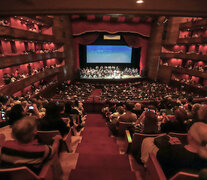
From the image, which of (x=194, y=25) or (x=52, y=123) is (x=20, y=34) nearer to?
(x=52, y=123)

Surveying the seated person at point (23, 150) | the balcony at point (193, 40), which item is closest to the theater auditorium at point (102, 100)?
the seated person at point (23, 150)

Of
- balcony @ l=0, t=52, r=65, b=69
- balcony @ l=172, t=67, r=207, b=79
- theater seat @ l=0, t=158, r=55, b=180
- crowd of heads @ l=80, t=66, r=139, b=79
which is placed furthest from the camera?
crowd of heads @ l=80, t=66, r=139, b=79

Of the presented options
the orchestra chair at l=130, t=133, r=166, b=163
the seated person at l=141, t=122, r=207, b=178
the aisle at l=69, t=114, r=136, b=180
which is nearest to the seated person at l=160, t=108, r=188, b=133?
the orchestra chair at l=130, t=133, r=166, b=163

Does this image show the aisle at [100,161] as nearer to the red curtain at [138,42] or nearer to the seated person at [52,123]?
the seated person at [52,123]

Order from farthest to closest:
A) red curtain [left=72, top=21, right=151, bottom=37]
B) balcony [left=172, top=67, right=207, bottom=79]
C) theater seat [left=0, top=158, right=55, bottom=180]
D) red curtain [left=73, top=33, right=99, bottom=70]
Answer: red curtain [left=73, top=33, right=99, bottom=70] < red curtain [left=72, top=21, right=151, bottom=37] < balcony [left=172, top=67, right=207, bottom=79] < theater seat [left=0, top=158, right=55, bottom=180]

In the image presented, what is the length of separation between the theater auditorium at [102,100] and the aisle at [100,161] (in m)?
0.02

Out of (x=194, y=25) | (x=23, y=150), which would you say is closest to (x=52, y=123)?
(x=23, y=150)

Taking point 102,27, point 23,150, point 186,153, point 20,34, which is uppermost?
point 102,27

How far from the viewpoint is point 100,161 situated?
8.25 ft

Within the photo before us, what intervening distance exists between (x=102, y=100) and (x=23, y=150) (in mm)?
5709

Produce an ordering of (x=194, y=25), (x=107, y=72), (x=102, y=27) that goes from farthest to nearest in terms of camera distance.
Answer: (x=107, y=72) → (x=102, y=27) → (x=194, y=25)

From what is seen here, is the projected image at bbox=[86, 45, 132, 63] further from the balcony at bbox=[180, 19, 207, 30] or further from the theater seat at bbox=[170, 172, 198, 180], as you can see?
the theater seat at bbox=[170, 172, 198, 180]

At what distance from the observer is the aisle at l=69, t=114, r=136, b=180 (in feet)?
6.66

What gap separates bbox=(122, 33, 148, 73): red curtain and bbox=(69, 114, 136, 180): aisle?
1205cm
